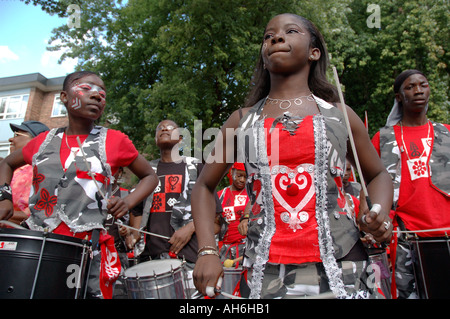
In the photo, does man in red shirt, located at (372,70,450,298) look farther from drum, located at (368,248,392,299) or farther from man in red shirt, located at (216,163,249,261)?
man in red shirt, located at (216,163,249,261)

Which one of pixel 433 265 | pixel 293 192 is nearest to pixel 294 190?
pixel 293 192

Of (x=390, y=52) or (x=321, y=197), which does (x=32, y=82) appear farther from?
(x=321, y=197)

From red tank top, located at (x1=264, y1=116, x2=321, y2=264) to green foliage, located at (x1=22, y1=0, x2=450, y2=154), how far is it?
9614 mm

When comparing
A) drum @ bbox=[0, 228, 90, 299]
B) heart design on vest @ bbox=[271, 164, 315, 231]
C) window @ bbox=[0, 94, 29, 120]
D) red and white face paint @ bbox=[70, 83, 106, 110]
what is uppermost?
window @ bbox=[0, 94, 29, 120]

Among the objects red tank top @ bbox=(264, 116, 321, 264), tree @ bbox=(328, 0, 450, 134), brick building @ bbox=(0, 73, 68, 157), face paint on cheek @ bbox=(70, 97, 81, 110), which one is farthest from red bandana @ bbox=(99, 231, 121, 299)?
brick building @ bbox=(0, 73, 68, 157)

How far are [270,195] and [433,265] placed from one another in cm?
213

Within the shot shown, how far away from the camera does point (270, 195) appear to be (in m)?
1.82

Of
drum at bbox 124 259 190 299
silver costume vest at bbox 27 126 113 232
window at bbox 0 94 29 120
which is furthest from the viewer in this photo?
window at bbox 0 94 29 120

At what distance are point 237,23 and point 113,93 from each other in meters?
5.49

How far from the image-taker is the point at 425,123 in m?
4.13

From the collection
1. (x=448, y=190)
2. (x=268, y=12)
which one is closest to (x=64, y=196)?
(x=448, y=190)

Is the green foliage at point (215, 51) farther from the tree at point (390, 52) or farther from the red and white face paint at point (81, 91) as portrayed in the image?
the red and white face paint at point (81, 91)

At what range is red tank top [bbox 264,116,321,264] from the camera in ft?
5.60

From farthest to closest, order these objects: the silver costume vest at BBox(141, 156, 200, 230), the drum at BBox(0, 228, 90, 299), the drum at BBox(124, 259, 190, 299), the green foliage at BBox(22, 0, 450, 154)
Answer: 1. the green foliage at BBox(22, 0, 450, 154)
2. the silver costume vest at BBox(141, 156, 200, 230)
3. the drum at BBox(124, 259, 190, 299)
4. the drum at BBox(0, 228, 90, 299)
